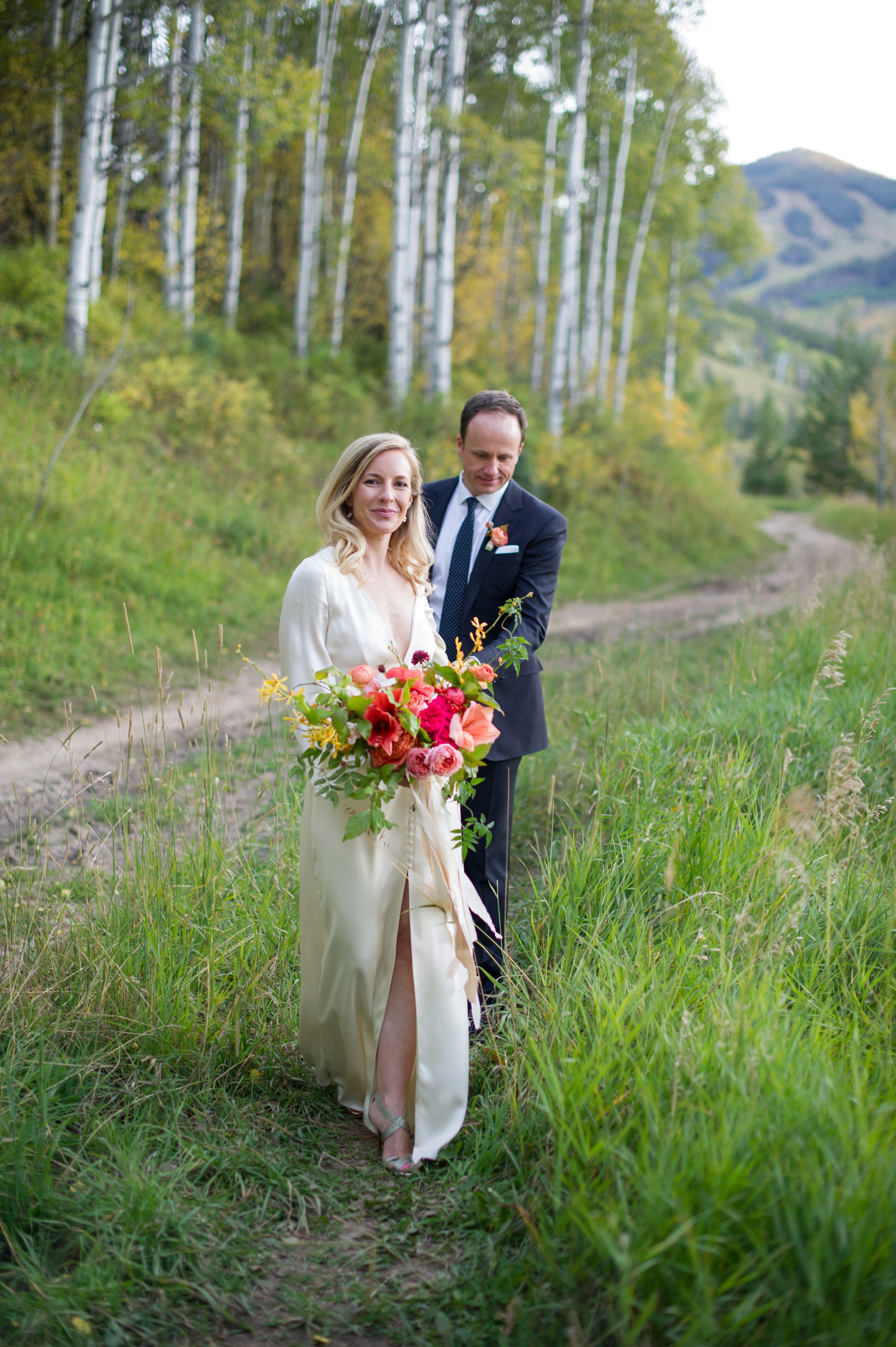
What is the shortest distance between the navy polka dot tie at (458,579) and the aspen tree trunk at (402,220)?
12924 millimetres

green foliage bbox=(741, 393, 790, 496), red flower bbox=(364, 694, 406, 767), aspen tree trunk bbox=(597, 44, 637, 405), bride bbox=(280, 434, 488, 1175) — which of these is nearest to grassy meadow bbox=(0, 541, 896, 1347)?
bride bbox=(280, 434, 488, 1175)

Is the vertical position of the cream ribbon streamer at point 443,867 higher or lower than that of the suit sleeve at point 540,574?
lower

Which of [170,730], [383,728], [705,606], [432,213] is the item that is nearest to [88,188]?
[432,213]

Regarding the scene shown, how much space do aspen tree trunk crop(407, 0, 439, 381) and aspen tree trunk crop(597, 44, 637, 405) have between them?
4.53 meters

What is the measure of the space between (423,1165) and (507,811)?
54.4 inches

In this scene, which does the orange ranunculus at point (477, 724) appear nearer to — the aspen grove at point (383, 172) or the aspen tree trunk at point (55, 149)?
the aspen grove at point (383, 172)

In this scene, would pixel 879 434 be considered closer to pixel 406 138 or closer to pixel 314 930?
pixel 406 138

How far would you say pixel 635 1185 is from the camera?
2.14 metres

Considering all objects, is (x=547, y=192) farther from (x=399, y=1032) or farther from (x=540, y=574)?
(x=399, y=1032)

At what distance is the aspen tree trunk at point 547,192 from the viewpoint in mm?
17672

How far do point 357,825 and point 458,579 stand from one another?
144cm

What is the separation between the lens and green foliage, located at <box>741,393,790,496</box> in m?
49.5

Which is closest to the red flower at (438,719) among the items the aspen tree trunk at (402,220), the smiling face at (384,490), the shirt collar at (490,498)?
the smiling face at (384,490)

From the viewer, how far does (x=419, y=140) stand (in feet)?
57.1
